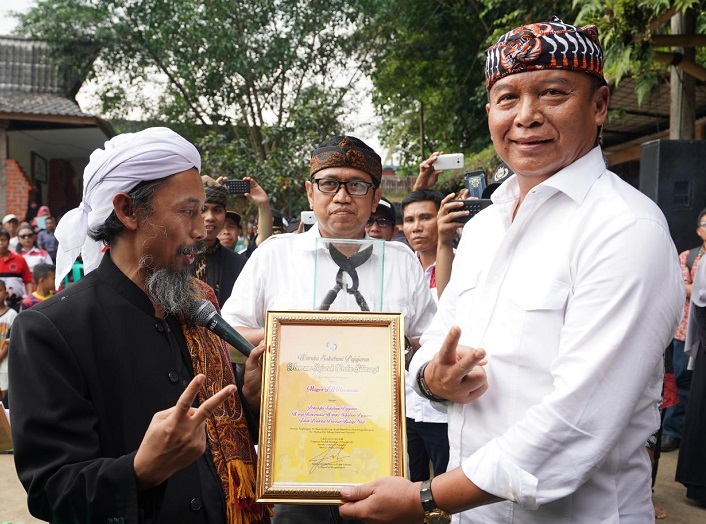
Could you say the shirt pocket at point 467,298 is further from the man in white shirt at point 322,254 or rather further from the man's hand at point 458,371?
the man in white shirt at point 322,254

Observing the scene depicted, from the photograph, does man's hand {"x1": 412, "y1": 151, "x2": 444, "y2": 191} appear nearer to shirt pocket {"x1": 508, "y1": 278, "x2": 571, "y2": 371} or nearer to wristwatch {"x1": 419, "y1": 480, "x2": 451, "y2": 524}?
shirt pocket {"x1": 508, "y1": 278, "x2": 571, "y2": 371}

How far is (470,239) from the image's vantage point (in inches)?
93.7

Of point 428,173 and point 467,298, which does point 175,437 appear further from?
point 428,173

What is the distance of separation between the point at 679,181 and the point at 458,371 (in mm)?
6390

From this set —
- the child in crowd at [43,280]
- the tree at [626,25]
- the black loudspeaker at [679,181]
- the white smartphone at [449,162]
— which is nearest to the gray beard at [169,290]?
the white smartphone at [449,162]

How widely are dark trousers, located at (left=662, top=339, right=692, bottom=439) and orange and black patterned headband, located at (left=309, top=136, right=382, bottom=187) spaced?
455 cm

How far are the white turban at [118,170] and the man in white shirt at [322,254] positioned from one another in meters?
0.94

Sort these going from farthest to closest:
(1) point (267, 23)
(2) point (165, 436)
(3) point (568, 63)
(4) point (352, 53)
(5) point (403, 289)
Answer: (4) point (352, 53), (1) point (267, 23), (5) point (403, 289), (3) point (568, 63), (2) point (165, 436)

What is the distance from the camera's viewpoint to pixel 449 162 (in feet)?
14.0

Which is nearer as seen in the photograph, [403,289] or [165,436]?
[165,436]

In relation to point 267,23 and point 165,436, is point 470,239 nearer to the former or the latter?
point 165,436

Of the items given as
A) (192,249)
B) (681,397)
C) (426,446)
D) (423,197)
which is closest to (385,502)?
(192,249)

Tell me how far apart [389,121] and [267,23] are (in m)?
5.24

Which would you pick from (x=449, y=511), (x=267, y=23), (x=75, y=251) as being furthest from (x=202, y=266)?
(x=267, y=23)
